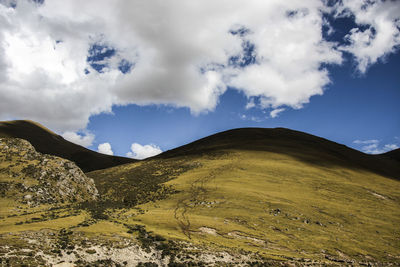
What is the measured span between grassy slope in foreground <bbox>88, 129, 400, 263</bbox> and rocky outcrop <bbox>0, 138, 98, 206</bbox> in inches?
600

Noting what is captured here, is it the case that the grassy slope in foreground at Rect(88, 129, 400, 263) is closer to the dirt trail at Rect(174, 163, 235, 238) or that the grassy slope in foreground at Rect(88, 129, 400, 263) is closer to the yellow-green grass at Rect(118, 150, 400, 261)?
the dirt trail at Rect(174, 163, 235, 238)

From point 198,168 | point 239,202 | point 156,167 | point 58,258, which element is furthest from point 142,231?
point 156,167

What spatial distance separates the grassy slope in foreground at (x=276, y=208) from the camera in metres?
49.9

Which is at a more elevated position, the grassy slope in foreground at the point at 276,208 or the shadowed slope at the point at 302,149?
the shadowed slope at the point at 302,149

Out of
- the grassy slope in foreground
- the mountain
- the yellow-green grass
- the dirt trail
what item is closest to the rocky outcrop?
the mountain

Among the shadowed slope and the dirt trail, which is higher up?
the shadowed slope

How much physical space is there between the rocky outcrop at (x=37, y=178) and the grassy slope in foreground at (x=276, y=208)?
15246 millimetres

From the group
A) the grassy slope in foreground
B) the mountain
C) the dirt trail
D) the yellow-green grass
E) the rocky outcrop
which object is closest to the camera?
the mountain

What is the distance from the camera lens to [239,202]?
69.8 meters

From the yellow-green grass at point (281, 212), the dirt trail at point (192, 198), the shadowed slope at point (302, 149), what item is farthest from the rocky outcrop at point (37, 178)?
the shadowed slope at point (302, 149)

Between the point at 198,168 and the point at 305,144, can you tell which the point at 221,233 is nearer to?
the point at 198,168

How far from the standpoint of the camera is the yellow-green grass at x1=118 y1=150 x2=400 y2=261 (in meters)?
50.1

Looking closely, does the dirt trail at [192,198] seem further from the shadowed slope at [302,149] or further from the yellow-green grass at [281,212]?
the shadowed slope at [302,149]

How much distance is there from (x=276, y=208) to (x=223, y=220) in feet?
58.1
